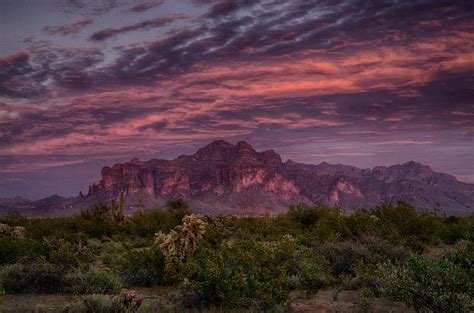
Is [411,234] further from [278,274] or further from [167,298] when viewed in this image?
[167,298]

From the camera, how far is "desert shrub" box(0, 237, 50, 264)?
1330cm

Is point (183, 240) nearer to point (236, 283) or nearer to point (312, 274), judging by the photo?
point (236, 283)

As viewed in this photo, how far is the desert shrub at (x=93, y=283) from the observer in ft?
34.7

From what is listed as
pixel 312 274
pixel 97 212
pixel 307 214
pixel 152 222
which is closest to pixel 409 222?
pixel 307 214

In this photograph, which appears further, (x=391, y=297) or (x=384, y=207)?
(x=384, y=207)

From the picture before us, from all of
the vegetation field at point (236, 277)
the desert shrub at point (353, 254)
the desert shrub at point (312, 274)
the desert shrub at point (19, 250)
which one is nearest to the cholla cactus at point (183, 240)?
the vegetation field at point (236, 277)

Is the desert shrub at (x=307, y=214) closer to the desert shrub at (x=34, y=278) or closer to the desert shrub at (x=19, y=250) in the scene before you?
the desert shrub at (x=19, y=250)

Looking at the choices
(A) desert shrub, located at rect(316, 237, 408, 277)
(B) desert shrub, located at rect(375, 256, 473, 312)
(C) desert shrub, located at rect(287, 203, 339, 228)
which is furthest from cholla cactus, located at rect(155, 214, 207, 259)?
(C) desert shrub, located at rect(287, 203, 339, 228)

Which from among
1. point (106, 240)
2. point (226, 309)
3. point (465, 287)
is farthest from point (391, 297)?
point (106, 240)

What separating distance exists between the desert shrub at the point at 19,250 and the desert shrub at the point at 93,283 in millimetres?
2734

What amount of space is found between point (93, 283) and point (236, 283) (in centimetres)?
403

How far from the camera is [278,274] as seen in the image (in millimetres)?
9547

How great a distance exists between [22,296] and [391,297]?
28.5 feet

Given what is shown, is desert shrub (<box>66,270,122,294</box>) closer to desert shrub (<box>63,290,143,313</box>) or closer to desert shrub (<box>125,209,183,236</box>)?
desert shrub (<box>63,290,143,313</box>)
